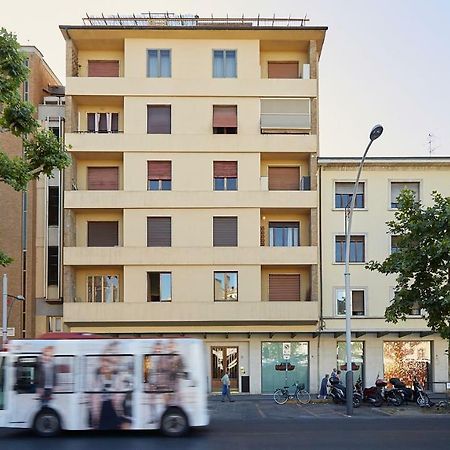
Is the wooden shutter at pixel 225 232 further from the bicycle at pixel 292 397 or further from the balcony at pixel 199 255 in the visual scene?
the bicycle at pixel 292 397

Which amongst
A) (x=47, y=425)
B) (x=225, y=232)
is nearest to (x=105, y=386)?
(x=47, y=425)

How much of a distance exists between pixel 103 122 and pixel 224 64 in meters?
6.91

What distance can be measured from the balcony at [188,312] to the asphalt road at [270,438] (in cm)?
1190

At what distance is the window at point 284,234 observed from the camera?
34.2 m

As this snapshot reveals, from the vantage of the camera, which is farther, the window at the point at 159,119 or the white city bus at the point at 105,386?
the window at the point at 159,119

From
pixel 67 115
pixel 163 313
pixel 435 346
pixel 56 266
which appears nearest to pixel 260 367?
pixel 163 313

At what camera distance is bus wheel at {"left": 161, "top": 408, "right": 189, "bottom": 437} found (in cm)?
1672

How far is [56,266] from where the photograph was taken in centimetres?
3484

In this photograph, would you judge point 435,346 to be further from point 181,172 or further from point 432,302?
point 181,172

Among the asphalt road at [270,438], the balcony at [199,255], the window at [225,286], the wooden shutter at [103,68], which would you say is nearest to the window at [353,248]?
the balcony at [199,255]

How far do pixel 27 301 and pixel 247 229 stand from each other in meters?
11.9

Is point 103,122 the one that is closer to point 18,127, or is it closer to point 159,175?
point 159,175

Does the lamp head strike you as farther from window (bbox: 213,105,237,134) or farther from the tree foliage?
window (bbox: 213,105,237,134)

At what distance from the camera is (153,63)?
34.6m
